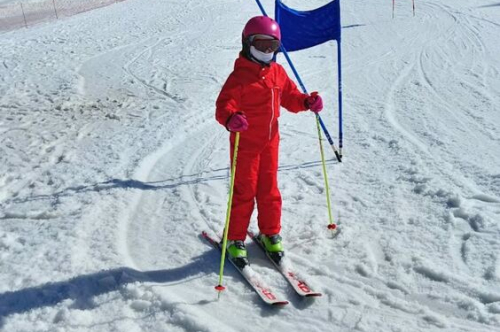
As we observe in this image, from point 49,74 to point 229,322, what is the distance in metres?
9.80

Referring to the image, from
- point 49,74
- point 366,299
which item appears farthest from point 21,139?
point 366,299

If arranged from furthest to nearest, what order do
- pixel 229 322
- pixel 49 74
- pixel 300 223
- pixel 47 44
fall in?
pixel 47 44, pixel 49 74, pixel 300 223, pixel 229 322

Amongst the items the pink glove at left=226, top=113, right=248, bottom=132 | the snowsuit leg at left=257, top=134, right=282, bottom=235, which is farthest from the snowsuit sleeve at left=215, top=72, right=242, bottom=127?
the snowsuit leg at left=257, top=134, right=282, bottom=235

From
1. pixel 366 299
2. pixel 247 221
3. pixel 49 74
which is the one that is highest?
pixel 49 74

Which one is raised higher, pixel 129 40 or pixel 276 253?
pixel 129 40

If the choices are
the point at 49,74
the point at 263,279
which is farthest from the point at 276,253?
the point at 49,74

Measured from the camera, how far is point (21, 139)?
753 centimetres

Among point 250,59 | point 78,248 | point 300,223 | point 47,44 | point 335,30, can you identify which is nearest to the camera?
point 250,59

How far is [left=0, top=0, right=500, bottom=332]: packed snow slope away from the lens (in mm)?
3635

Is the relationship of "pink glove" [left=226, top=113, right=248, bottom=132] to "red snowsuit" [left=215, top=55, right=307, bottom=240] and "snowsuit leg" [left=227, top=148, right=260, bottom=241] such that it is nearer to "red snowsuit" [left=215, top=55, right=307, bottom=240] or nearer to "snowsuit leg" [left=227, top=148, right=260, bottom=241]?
"red snowsuit" [left=215, top=55, right=307, bottom=240]

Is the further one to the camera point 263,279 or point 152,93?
point 152,93

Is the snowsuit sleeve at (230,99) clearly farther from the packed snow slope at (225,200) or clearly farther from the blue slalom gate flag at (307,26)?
the blue slalom gate flag at (307,26)

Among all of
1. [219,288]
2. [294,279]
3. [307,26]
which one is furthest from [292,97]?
[307,26]

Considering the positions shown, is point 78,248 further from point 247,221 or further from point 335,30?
point 335,30
